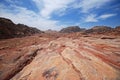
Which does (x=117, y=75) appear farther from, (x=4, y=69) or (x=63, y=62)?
(x=4, y=69)

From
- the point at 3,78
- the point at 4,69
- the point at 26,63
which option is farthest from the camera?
the point at 26,63

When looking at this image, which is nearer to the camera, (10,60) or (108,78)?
(108,78)

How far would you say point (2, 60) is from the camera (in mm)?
10492

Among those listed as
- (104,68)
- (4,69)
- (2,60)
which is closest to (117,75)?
(104,68)

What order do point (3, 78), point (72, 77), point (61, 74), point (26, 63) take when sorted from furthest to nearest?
1. point (26, 63)
2. point (3, 78)
3. point (61, 74)
4. point (72, 77)

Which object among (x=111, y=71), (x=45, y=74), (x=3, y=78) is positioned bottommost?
(x=3, y=78)

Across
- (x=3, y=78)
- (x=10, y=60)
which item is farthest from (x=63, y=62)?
(x=10, y=60)

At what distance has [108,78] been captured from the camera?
5672mm

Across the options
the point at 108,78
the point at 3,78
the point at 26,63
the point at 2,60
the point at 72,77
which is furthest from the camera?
the point at 2,60

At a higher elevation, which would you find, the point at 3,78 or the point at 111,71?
the point at 111,71

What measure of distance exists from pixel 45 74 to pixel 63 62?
1.74 metres

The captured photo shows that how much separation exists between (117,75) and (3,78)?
7362 millimetres

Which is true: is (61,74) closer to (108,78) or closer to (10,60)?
(108,78)

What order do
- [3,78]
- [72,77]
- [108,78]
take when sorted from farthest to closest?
[3,78] → [72,77] → [108,78]
